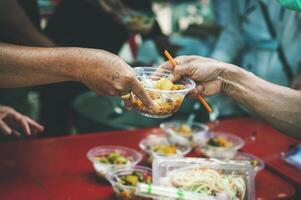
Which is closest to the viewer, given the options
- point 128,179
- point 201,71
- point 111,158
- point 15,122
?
point 128,179

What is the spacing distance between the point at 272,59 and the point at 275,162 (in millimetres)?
1593

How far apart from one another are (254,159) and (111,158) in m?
0.94

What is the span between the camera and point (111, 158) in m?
2.63

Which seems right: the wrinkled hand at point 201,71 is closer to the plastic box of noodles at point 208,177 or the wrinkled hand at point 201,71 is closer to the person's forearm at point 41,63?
the plastic box of noodles at point 208,177

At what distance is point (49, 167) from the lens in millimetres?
2719

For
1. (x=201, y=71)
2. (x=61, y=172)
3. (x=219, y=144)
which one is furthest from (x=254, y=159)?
(x=61, y=172)

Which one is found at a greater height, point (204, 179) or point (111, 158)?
point (204, 179)

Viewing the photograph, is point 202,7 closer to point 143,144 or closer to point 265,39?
point 265,39

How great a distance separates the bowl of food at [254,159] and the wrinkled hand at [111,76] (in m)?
1.05

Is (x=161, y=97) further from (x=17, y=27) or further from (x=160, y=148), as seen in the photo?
(x=17, y=27)

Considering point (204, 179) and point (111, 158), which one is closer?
point (204, 179)

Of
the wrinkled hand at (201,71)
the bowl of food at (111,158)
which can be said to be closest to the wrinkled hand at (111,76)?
the wrinkled hand at (201,71)

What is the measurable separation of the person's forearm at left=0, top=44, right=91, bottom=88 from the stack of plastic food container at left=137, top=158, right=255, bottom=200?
652 mm

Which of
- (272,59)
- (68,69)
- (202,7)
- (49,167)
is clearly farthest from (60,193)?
(202,7)
